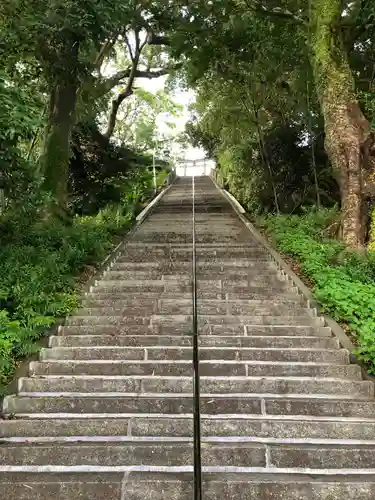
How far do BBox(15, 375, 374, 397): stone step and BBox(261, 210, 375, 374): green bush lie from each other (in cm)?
37

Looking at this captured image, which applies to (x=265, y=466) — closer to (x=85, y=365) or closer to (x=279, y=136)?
(x=85, y=365)

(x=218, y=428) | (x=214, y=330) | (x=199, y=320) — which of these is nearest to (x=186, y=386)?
(x=218, y=428)

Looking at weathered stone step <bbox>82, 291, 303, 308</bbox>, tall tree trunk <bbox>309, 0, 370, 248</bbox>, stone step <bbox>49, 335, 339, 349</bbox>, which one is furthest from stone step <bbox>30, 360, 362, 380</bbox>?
tall tree trunk <bbox>309, 0, 370, 248</bbox>

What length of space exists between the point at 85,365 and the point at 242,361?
5.29 ft

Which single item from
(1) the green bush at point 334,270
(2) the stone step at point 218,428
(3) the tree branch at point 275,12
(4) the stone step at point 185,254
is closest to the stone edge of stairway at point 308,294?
(1) the green bush at point 334,270

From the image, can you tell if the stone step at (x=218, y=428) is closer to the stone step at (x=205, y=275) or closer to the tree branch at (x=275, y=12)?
the stone step at (x=205, y=275)

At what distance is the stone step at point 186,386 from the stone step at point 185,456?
840 mm

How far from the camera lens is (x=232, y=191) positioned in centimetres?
1789

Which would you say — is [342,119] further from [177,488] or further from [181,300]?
[177,488]

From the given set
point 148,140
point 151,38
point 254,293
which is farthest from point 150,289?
point 148,140

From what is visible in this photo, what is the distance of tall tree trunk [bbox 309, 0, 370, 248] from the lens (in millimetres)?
7961

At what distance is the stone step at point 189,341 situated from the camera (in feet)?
16.7

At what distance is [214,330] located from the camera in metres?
5.46

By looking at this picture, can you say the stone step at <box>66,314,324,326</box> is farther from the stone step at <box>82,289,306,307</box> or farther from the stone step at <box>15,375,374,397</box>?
the stone step at <box>15,375,374,397</box>
